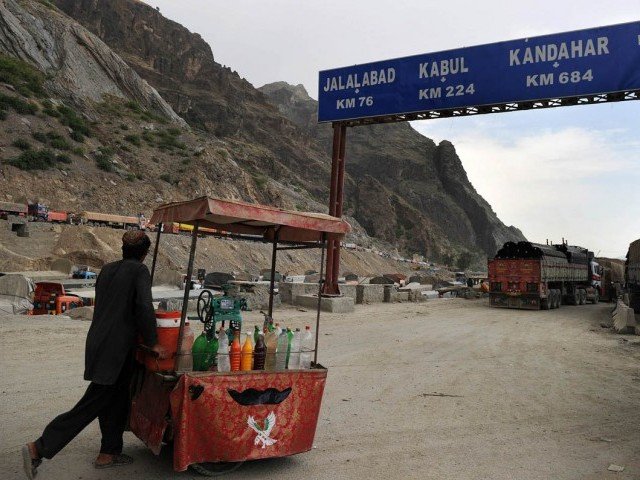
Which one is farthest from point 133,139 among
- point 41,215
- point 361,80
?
point 361,80

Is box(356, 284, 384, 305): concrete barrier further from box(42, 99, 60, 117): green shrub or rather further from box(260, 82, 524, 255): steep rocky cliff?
box(260, 82, 524, 255): steep rocky cliff

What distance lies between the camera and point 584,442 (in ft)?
18.0

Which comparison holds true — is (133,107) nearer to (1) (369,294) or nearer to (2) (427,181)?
(1) (369,294)

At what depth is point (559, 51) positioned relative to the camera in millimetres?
16219

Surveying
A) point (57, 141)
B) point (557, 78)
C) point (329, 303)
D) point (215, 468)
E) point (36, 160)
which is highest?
point (57, 141)

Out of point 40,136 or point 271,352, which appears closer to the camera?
point 271,352

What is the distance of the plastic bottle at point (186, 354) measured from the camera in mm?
4250

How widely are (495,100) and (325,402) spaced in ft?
44.7

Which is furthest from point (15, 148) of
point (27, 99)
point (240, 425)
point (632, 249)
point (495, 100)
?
point (240, 425)

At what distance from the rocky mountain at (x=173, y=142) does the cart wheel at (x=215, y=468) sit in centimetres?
3880

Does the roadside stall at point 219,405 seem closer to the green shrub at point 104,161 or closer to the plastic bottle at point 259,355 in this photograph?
the plastic bottle at point 259,355

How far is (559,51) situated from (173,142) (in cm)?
4917

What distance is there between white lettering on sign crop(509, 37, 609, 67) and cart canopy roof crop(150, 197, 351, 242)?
13690 mm

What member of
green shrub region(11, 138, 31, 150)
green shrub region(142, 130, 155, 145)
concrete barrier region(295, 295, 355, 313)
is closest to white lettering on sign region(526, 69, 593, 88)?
concrete barrier region(295, 295, 355, 313)
